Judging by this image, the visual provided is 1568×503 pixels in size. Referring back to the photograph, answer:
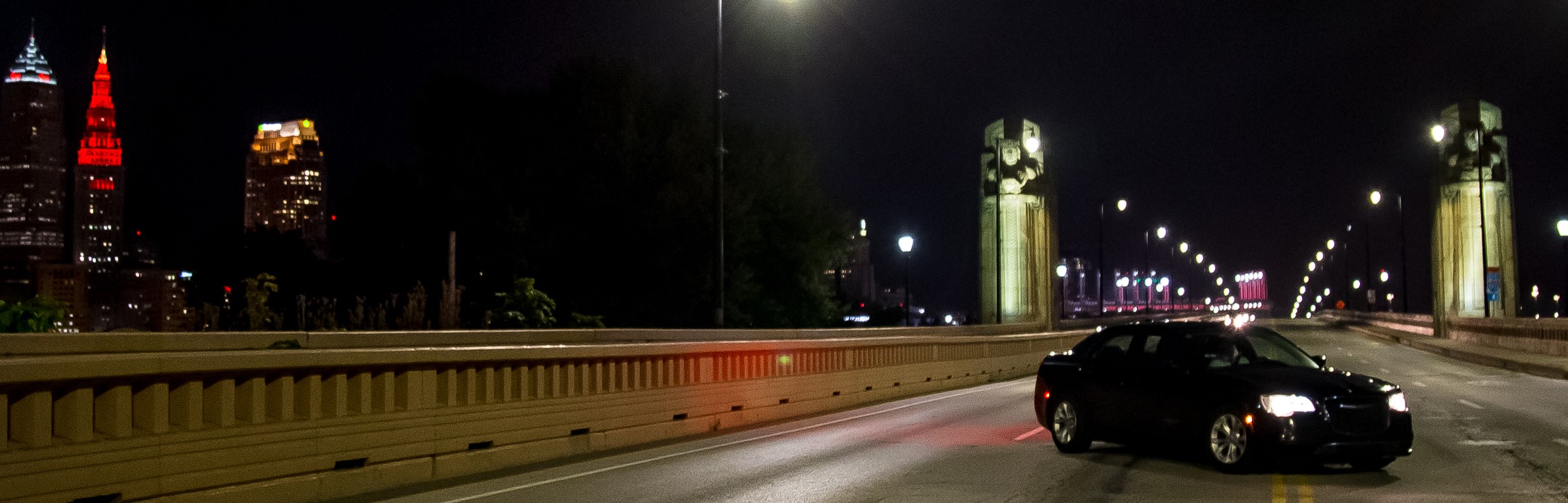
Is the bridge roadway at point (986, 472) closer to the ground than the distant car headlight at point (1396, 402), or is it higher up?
closer to the ground

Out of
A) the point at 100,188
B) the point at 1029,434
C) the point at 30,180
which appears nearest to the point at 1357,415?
the point at 1029,434

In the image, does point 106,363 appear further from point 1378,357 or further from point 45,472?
point 1378,357

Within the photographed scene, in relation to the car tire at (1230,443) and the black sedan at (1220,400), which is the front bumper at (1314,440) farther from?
the car tire at (1230,443)

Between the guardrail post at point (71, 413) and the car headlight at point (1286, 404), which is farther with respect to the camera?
the car headlight at point (1286, 404)

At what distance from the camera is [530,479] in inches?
534

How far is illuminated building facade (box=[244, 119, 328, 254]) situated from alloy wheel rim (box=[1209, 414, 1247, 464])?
12115 cm

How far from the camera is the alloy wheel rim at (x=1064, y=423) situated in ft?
49.5

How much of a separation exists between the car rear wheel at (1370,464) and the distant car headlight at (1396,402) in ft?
1.54

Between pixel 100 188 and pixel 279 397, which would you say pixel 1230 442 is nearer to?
pixel 279 397

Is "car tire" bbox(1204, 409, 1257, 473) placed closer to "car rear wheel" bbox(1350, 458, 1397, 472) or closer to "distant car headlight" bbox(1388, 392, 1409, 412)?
"car rear wheel" bbox(1350, 458, 1397, 472)

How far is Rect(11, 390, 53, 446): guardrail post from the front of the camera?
30.1ft

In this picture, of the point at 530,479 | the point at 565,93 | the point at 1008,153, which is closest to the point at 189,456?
the point at 530,479

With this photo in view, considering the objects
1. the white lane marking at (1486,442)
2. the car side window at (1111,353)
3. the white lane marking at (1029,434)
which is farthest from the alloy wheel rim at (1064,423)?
the white lane marking at (1486,442)

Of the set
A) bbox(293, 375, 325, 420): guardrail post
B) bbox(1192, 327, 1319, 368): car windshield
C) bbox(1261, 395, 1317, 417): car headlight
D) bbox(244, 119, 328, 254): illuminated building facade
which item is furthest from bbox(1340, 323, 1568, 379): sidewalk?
bbox(244, 119, 328, 254): illuminated building facade
